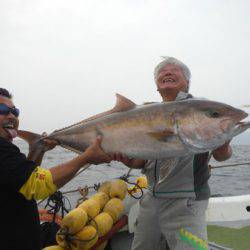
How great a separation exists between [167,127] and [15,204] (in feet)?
5.12

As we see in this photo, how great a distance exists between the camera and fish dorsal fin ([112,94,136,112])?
3.85 meters

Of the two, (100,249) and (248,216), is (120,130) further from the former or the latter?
(248,216)

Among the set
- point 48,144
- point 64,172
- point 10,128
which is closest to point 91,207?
point 48,144

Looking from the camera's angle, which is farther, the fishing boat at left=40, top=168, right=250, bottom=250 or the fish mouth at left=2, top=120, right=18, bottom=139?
the fishing boat at left=40, top=168, right=250, bottom=250

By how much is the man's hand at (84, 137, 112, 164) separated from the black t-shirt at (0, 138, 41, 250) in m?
0.60

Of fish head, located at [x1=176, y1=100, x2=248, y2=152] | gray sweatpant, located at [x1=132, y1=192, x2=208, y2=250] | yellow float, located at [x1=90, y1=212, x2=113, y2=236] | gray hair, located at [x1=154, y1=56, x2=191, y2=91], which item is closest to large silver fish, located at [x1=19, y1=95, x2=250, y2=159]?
fish head, located at [x1=176, y1=100, x2=248, y2=152]

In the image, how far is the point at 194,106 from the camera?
11.6 feet

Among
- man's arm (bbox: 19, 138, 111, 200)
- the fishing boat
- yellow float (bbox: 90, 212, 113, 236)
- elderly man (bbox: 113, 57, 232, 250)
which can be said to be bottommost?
the fishing boat

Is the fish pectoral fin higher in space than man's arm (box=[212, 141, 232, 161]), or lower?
higher

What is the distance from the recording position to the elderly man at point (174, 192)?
151 inches

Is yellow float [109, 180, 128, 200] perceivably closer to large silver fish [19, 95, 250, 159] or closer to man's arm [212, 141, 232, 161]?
large silver fish [19, 95, 250, 159]

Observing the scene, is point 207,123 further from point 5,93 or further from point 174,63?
point 5,93

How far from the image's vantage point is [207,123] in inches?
135

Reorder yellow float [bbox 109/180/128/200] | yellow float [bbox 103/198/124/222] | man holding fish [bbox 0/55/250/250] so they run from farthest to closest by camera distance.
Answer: yellow float [bbox 109/180/128/200] < yellow float [bbox 103/198/124/222] < man holding fish [bbox 0/55/250/250]
